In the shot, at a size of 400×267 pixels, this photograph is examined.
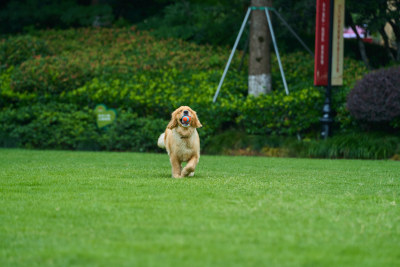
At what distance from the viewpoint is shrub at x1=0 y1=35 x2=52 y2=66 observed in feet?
68.2

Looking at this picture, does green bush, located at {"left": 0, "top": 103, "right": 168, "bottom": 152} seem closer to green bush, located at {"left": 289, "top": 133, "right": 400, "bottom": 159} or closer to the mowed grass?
green bush, located at {"left": 289, "top": 133, "right": 400, "bottom": 159}

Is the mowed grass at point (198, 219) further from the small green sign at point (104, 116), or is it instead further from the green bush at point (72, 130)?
the small green sign at point (104, 116)

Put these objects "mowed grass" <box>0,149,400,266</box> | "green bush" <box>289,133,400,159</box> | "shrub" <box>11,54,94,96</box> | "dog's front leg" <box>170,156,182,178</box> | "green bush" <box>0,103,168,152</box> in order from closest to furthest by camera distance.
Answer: "mowed grass" <box>0,149,400,266</box> → "dog's front leg" <box>170,156,182,178</box> → "green bush" <box>289,133,400,159</box> → "green bush" <box>0,103,168,152</box> → "shrub" <box>11,54,94,96</box>

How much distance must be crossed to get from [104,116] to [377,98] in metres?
6.95

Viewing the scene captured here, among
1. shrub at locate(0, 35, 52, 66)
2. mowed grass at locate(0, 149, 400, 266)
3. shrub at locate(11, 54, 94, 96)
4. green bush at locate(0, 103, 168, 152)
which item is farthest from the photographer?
shrub at locate(0, 35, 52, 66)

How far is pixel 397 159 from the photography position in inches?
560

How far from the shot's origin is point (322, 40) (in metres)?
16.1

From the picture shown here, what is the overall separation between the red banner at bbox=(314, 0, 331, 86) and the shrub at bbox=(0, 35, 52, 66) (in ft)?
30.7

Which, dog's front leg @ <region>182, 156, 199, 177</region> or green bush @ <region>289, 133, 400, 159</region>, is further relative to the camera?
green bush @ <region>289, 133, 400, 159</region>

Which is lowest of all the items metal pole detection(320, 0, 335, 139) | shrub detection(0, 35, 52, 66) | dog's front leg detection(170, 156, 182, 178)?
metal pole detection(320, 0, 335, 139)

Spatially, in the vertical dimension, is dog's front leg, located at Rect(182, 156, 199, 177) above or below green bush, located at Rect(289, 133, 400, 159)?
above

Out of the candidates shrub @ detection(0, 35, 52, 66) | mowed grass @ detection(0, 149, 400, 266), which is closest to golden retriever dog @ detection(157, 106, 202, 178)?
mowed grass @ detection(0, 149, 400, 266)

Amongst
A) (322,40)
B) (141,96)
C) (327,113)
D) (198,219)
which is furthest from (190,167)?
(141,96)

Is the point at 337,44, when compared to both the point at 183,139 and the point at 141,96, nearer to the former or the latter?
the point at 141,96
